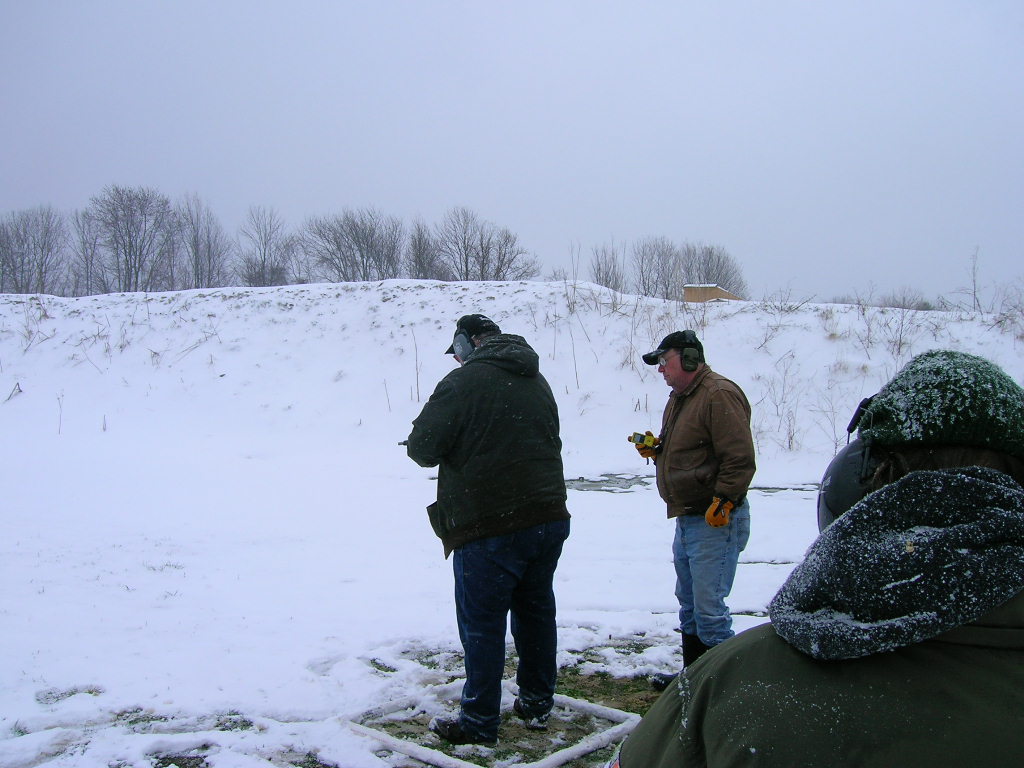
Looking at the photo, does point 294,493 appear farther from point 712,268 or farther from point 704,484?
point 712,268

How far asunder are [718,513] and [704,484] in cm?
21

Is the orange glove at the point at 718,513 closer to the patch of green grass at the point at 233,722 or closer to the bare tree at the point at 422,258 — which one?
the patch of green grass at the point at 233,722

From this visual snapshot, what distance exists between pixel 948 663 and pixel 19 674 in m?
4.90

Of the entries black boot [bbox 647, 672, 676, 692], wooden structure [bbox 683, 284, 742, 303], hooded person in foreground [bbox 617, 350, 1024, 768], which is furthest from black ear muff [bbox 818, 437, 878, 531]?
wooden structure [bbox 683, 284, 742, 303]

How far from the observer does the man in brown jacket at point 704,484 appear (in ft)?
12.5

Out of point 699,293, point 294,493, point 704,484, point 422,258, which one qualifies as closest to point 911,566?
point 704,484

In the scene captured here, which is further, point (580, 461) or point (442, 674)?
point (580, 461)

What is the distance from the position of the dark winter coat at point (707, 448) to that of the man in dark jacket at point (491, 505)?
2.47ft

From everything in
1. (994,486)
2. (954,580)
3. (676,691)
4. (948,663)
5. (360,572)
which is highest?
(994,486)

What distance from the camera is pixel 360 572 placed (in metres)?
6.59

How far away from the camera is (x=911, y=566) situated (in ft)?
3.23

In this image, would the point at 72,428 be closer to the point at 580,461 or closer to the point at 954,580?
the point at 580,461

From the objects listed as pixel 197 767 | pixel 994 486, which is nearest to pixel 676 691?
pixel 994 486

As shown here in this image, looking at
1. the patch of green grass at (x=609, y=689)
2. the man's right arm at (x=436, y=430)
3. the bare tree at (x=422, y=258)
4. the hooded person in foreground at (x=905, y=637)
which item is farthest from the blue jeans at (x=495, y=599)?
the bare tree at (x=422, y=258)
